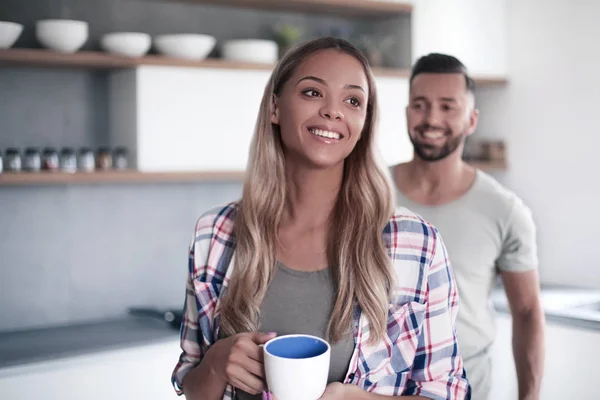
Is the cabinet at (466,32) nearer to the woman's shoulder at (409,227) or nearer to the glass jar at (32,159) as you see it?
the glass jar at (32,159)

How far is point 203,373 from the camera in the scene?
122cm

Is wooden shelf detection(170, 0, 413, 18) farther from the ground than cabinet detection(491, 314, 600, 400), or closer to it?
farther from the ground

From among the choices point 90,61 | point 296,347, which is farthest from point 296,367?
point 90,61

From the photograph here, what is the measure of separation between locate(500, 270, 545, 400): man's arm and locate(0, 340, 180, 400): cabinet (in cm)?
128

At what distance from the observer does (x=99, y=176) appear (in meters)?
2.67

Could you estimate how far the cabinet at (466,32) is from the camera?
10.8 ft

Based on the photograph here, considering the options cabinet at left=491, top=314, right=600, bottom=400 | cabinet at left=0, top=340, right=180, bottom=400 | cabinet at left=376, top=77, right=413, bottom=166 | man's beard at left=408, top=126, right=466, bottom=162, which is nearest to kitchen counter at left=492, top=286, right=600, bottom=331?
cabinet at left=491, top=314, right=600, bottom=400

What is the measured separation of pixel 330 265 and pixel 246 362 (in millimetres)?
251

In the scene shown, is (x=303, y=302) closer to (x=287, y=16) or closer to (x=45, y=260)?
(x=45, y=260)

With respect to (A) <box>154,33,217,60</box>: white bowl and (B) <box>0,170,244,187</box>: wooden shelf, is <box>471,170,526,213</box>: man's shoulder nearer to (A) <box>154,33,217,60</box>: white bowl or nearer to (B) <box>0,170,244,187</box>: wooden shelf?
(B) <box>0,170,244,187</box>: wooden shelf

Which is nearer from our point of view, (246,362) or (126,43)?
(246,362)

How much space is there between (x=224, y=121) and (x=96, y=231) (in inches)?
26.8

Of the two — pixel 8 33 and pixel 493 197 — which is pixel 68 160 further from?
pixel 493 197

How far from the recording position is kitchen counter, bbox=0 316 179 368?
246 centimetres
